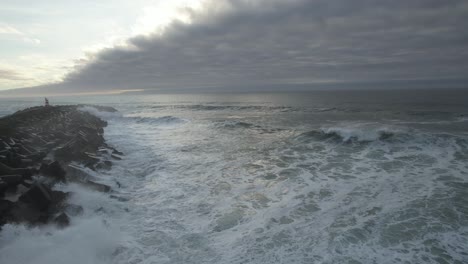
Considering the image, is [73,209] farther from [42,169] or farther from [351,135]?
[351,135]

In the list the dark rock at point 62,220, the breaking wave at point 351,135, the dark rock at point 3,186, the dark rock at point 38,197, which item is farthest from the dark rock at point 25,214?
the breaking wave at point 351,135

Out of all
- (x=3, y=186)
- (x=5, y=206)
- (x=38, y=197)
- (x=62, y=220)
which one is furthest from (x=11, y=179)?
(x=62, y=220)

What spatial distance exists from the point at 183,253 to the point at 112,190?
4.96 m

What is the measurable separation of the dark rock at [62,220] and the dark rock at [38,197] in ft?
2.04

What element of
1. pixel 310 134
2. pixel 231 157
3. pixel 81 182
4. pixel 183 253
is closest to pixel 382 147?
pixel 310 134

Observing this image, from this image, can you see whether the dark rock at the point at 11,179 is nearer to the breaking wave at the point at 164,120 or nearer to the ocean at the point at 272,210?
the ocean at the point at 272,210

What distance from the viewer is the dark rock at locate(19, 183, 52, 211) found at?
711 centimetres

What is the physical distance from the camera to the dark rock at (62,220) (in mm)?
6688

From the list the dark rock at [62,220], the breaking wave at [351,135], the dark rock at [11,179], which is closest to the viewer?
the dark rock at [62,220]

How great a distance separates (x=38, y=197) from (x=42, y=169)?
7.35 feet

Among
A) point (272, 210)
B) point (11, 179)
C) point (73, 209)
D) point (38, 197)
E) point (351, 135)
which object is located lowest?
point (272, 210)

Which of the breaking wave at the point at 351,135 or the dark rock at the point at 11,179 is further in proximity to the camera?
the breaking wave at the point at 351,135

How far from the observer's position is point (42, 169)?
9102mm

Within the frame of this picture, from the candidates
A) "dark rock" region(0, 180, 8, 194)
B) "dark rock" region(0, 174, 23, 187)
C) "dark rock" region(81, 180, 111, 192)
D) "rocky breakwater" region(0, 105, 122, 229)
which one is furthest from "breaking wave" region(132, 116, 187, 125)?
"dark rock" region(0, 180, 8, 194)
